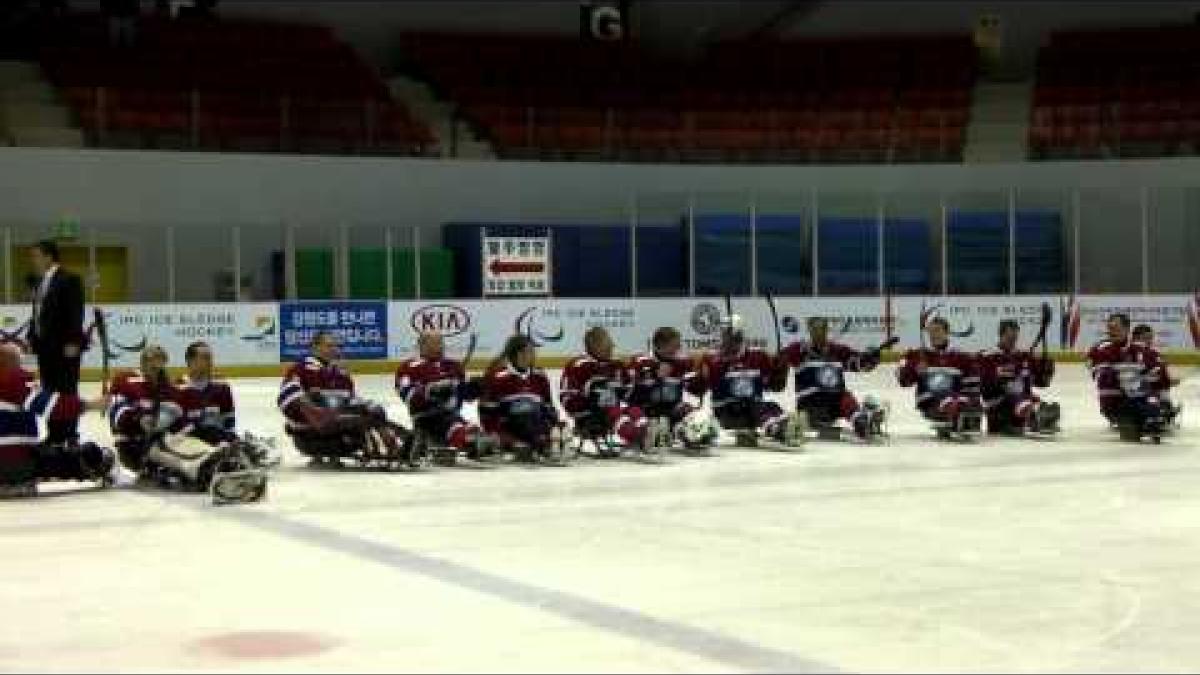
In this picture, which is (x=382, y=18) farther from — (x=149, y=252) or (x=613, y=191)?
(x=149, y=252)

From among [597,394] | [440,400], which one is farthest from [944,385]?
[440,400]

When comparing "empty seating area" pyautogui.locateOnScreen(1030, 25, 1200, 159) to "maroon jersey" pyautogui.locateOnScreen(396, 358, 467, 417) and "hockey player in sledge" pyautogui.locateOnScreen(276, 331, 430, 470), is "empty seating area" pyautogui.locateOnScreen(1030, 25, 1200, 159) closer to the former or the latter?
"maroon jersey" pyautogui.locateOnScreen(396, 358, 467, 417)

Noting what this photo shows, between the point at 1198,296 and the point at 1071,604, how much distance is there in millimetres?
21053

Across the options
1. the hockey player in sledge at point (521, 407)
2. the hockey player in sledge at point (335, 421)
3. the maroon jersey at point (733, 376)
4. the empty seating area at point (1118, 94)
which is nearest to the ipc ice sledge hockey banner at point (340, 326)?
the maroon jersey at point (733, 376)

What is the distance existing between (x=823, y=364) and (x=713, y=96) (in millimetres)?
18607

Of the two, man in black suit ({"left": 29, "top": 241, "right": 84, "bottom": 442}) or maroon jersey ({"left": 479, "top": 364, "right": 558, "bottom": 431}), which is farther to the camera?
maroon jersey ({"left": 479, "top": 364, "right": 558, "bottom": 431})

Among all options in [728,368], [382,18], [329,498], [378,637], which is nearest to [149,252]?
[382,18]

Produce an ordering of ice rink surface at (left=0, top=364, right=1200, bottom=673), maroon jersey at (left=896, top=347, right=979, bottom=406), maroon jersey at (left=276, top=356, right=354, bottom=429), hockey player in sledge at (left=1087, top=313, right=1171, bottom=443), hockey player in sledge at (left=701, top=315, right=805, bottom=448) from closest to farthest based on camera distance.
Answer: ice rink surface at (left=0, top=364, right=1200, bottom=673)
maroon jersey at (left=276, top=356, right=354, bottom=429)
hockey player in sledge at (left=701, top=315, right=805, bottom=448)
hockey player in sledge at (left=1087, top=313, right=1171, bottom=443)
maroon jersey at (left=896, top=347, right=979, bottom=406)

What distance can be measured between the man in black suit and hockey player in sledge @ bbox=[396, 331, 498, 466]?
2.63m

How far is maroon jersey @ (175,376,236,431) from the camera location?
11836mm

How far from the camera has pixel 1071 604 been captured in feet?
23.0

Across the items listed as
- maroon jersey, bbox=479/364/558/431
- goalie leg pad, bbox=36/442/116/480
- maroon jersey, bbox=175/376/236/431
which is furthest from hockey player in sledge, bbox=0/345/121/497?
maroon jersey, bbox=479/364/558/431

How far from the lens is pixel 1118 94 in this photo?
32.0 m

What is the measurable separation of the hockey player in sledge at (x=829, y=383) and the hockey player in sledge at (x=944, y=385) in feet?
1.42
